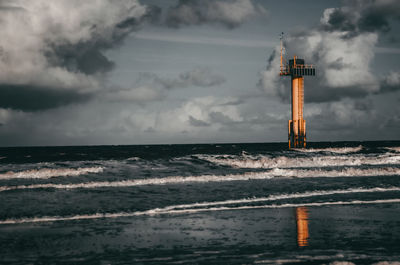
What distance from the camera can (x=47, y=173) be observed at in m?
27.4

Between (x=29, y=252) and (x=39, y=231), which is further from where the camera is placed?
(x=39, y=231)

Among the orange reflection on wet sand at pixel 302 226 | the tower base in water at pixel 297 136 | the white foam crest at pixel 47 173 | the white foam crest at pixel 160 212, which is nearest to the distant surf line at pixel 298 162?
the tower base in water at pixel 297 136

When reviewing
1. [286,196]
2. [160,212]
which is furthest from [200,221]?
[286,196]

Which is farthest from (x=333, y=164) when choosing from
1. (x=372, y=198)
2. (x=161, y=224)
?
(x=161, y=224)

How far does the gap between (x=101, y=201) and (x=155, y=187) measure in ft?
15.7

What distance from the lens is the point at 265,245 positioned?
27.7 feet

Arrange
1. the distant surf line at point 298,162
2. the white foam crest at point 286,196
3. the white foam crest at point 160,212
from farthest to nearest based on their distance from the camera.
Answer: the distant surf line at point 298,162, the white foam crest at point 286,196, the white foam crest at point 160,212

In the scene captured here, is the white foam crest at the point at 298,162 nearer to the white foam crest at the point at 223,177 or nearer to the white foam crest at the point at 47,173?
the white foam crest at the point at 223,177

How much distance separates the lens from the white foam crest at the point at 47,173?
26.0 meters

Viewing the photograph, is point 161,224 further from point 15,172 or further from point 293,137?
point 293,137

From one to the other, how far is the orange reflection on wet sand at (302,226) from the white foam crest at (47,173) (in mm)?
17700

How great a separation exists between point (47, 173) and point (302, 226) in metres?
22.1

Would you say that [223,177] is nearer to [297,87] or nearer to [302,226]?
[302,226]

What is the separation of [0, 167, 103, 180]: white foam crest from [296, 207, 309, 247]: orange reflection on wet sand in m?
17.7
